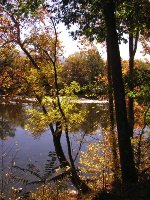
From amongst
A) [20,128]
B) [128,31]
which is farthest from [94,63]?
[128,31]

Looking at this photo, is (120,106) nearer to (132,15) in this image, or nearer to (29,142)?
(132,15)

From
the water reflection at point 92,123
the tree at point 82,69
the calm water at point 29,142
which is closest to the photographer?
the water reflection at point 92,123

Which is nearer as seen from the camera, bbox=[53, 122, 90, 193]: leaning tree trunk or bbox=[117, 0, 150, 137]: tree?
bbox=[117, 0, 150, 137]: tree

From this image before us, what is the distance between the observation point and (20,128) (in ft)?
131

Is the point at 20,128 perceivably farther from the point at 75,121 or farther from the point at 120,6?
the point at 120,6

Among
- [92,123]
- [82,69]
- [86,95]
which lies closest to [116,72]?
[86,95]

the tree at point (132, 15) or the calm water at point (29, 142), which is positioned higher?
the tree at point (132, 15)

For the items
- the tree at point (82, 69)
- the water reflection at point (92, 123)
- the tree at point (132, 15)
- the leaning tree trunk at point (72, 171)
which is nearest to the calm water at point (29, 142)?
the water reflection at point (92, 123)

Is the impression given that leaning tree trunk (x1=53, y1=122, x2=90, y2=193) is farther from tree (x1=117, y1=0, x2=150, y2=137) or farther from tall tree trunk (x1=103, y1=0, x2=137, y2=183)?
tree (x1=117, y1=0, x2=150, y2=137)

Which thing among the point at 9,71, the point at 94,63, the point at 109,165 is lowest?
the point at 109,165

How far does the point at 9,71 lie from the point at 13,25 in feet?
9.71

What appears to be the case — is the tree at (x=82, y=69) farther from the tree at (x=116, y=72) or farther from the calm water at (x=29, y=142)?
the tree at (x=116, y=72)

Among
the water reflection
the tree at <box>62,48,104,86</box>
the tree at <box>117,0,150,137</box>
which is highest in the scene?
the tree at <box>62,48,104,86</box>

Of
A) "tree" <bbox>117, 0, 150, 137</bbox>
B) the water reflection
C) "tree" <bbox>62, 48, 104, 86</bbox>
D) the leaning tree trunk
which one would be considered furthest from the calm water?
"tree" <bbox>62, 48, 104, 86</bbox>
